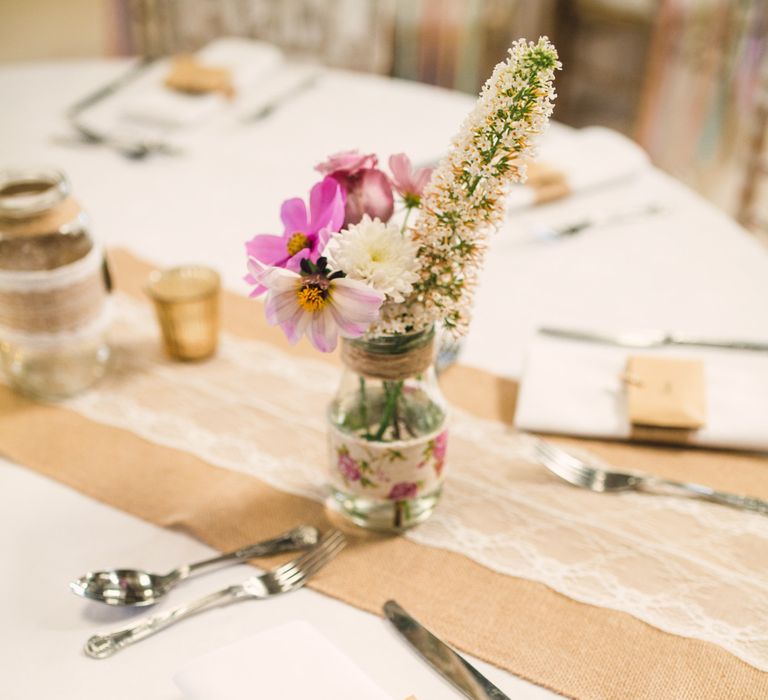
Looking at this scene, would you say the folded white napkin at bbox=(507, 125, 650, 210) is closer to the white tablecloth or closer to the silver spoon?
the white tablecloth

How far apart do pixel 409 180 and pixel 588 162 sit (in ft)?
2.89

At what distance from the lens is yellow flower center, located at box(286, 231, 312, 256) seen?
0.70 meters

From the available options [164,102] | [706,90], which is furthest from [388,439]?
[706,90]

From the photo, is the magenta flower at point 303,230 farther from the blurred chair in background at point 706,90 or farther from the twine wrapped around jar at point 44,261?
the blurred chair in background at point 706,90

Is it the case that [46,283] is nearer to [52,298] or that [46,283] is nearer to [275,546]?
[52,298]

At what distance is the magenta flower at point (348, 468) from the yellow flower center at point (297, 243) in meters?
0.23

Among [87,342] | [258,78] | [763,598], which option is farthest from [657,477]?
[258,78]

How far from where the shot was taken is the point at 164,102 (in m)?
1.74

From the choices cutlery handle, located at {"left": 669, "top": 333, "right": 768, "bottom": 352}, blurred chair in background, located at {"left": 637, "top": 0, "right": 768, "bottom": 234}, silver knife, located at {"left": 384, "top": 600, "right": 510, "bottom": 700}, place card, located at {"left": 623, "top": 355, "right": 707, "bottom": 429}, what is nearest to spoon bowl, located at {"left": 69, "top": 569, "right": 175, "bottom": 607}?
silver knife, located at {"left": 384, "top": 600, "right": 510, "bottom": 700}

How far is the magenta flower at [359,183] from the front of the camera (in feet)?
2.42

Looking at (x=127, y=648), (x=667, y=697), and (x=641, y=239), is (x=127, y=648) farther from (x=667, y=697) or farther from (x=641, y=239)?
(x=641, y=239)

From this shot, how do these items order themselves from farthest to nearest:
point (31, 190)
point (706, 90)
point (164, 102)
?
point (706, 90), point (164, 102), point (31, 190)

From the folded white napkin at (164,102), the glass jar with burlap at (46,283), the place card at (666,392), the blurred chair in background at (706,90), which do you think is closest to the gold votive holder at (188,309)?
the glass jar with burlap at (46,283)

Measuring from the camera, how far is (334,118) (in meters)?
1.79
